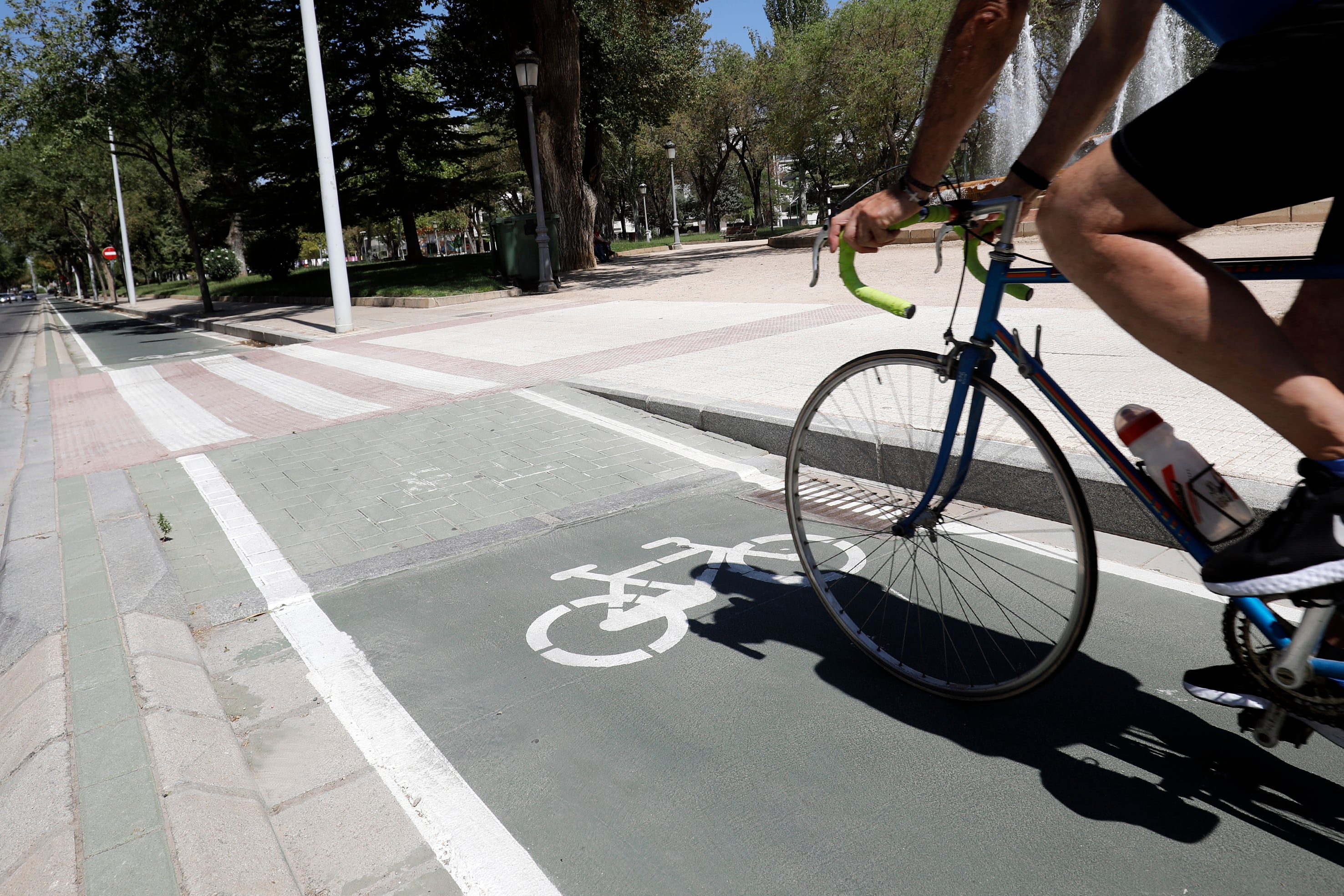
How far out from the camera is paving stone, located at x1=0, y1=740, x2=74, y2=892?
2.05 metres

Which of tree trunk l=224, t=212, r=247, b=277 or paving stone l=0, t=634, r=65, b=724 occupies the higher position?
tree trunk l=224, t=212, r=247, b=277

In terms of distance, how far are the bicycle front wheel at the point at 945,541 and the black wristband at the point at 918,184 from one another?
0.44 meters

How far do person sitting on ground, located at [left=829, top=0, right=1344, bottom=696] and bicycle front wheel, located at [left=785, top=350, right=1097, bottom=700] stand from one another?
1.70 ft

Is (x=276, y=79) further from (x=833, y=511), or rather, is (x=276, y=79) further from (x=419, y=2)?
(x=833, y=511)

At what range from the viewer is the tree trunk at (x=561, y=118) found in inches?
835

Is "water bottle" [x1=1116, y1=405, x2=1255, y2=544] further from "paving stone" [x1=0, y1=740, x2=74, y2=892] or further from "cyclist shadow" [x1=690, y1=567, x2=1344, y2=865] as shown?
"paving stone" [x1=0, y1=740, x2=74, y2=892]

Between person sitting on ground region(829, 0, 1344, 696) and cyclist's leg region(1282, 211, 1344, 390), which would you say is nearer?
person sitting on ground region(829, 0, 1344, 696)

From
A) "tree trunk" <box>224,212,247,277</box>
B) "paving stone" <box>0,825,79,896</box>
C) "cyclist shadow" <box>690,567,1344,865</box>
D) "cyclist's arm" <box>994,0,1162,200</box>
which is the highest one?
"tree trunk" <box>224,212,247,277</box>

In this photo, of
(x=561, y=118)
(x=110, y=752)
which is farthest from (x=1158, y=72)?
(x=110, y=752)

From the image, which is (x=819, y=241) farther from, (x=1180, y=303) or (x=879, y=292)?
(x=1180, y=303)

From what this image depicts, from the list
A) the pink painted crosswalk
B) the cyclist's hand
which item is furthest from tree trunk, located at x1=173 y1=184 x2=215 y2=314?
the cyclist's hand

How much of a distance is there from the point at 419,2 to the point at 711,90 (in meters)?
27.4

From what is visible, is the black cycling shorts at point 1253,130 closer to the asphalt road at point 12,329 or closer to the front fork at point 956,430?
the front fork at point 956,430

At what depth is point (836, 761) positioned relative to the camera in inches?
92.7
